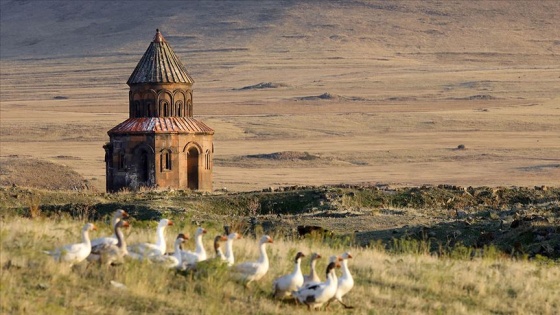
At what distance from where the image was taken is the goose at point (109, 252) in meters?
12.3

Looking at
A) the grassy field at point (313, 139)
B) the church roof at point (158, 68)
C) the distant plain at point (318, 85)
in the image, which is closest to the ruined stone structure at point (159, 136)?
the church roof at point (158, 68)

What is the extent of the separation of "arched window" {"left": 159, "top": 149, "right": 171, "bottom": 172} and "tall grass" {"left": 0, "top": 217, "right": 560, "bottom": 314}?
18.6 metres

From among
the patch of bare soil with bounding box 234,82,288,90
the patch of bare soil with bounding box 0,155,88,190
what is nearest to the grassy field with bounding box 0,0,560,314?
the patch of bare soil with bounding box 0,155,88,190

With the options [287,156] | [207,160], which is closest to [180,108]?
[207,160]

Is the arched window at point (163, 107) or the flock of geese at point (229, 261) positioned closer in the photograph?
the flock of geese at point (229, 261)

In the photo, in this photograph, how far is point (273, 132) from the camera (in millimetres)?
70000

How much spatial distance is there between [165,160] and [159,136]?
2.35 ft

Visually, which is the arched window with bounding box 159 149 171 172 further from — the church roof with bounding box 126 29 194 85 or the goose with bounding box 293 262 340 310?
the goose with bounding box 293 262 340 310

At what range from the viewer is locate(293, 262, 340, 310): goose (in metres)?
12.0

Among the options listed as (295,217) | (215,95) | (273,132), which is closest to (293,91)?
(215,95)

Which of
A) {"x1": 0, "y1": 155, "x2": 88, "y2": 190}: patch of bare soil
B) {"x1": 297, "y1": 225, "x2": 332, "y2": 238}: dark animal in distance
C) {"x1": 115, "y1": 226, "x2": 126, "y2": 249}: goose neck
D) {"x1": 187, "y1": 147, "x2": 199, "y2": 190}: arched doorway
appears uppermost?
{"x1": 115, "y1": 226, "x2": 126, "y2": 249}: goose neck

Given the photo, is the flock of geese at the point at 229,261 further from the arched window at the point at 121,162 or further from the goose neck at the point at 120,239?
the arched window at the point at 121,162

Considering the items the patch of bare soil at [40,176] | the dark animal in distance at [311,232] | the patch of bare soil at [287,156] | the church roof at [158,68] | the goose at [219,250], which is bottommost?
the patch of bare soil at [287,156]

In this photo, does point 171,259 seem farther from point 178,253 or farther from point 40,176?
point 40,176
